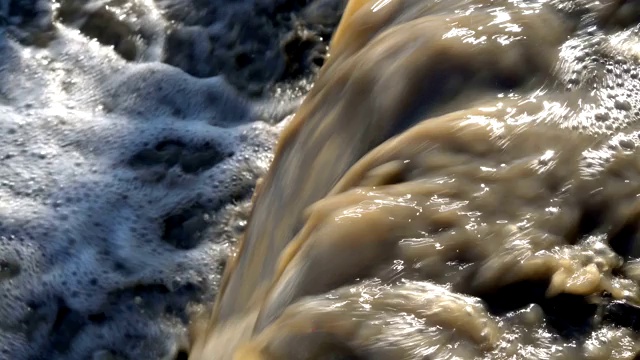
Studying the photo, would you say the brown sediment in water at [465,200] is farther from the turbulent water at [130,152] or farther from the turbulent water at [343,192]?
the turbulent water at [130,152]

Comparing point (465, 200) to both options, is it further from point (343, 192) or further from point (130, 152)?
point (130, 152)

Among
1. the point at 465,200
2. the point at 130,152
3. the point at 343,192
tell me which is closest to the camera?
the point at 465,200

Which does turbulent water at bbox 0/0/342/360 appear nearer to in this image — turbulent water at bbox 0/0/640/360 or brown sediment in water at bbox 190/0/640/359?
turbulent water at bbox 0/0/640/360

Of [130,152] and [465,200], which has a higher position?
[465,200]

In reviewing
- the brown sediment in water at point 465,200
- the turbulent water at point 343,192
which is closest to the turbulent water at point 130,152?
the turbulent water at point 343,192

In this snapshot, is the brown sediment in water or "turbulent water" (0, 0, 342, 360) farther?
"turbulent water" (0, 0, 342, 360)

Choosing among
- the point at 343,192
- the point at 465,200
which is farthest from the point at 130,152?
the point at 465,200

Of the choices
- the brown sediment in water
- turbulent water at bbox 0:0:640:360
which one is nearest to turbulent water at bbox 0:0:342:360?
turbulent water at bbox 0:0:640:360

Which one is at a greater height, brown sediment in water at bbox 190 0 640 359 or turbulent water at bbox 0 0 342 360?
brown sediment in water at bbox 190 0 640 359

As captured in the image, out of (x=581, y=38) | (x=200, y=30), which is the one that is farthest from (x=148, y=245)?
(x=581, y=38)
